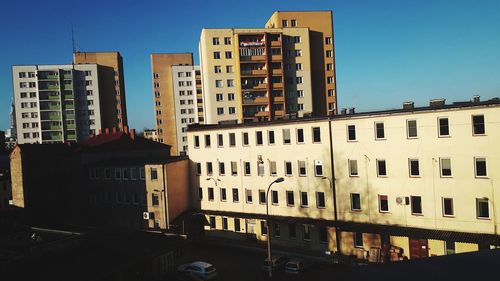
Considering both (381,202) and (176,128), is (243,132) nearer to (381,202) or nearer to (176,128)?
(381,202)

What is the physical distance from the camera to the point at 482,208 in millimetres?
26250

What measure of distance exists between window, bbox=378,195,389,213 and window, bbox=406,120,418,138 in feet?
17.6

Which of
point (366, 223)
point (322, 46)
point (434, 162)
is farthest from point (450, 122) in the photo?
point (322, 46)

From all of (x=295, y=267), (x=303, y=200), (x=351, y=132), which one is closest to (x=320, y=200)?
(x=303, y=200)

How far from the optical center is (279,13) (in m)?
73.6

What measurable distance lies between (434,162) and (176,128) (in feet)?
243

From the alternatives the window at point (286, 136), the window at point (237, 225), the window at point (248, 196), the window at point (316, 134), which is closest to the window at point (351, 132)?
the window at point (316, 134)

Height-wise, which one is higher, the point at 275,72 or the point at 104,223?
the point at 275,72

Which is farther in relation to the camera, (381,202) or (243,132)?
(243,132)

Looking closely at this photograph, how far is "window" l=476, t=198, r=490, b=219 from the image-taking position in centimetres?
2605

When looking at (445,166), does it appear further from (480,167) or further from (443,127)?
(443,127)

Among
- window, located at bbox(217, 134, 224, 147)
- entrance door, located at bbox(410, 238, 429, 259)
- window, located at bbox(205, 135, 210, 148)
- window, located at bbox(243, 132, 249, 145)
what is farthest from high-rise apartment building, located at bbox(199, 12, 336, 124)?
entrance door, located at bbox(410, 238, 429, 259)

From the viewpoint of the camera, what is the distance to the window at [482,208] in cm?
2605

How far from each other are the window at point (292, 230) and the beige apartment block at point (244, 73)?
3248cm
